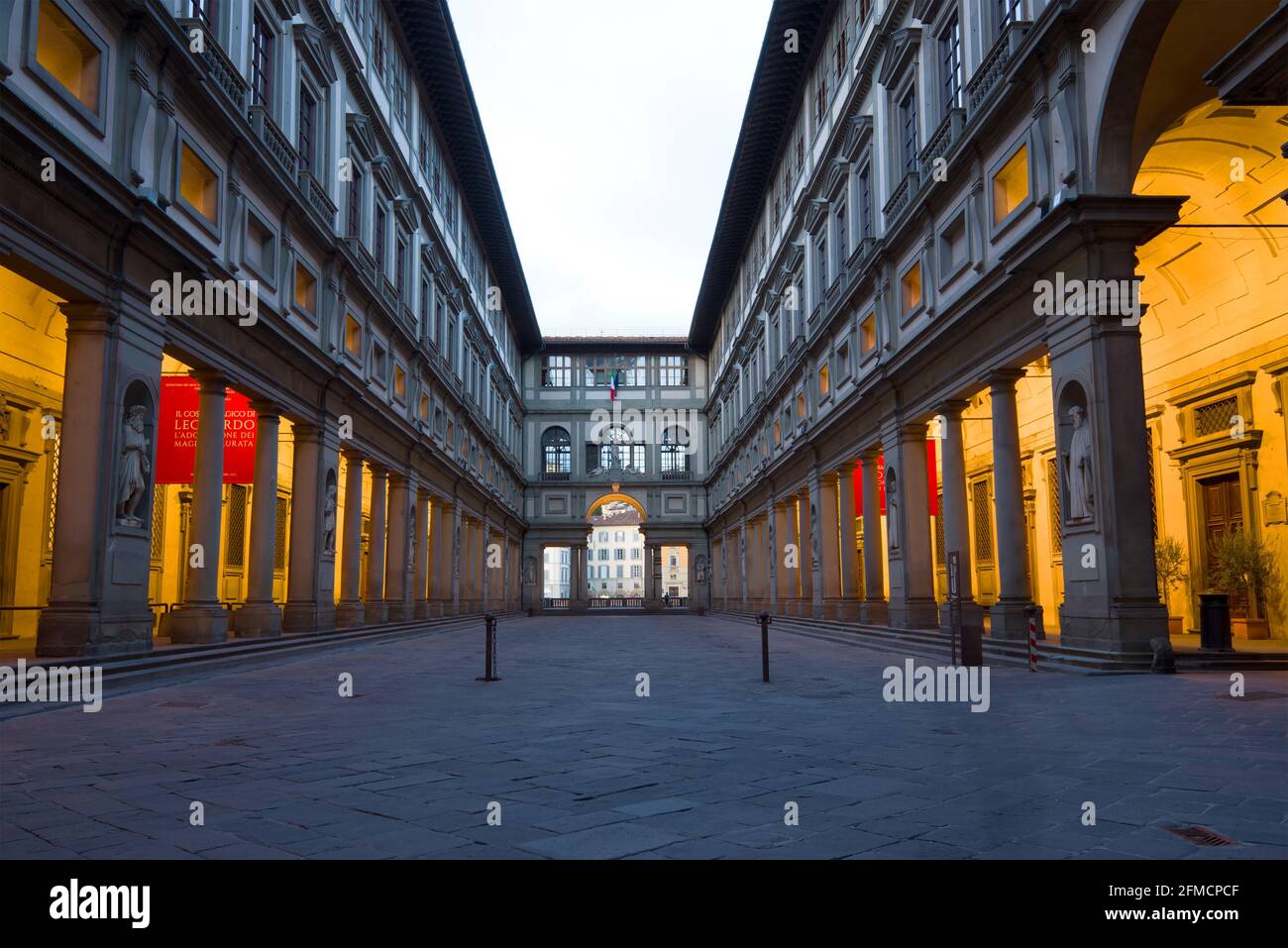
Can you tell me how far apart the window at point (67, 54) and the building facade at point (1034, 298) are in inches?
464

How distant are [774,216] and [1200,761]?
3129 cm

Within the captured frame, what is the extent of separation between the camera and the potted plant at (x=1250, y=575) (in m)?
15.3

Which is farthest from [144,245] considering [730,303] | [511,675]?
[730,303]

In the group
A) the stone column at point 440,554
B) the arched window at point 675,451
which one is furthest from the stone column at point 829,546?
the arched window at point 675,451

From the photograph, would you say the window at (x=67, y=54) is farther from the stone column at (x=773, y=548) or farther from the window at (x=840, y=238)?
the stone column at (x=773, y=548)

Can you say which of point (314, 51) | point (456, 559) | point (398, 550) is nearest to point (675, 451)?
point (456, 559)

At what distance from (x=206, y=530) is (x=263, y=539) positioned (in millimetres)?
2740

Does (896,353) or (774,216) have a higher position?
(774,216)

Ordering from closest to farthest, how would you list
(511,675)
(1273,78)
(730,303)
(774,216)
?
(1273,78) < (511,675) < (774,216) < (730,303)

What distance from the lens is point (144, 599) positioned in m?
12.2

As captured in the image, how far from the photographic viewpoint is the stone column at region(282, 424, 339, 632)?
19422 millimetres

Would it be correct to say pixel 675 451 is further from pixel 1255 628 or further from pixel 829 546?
pixel 1255 628
